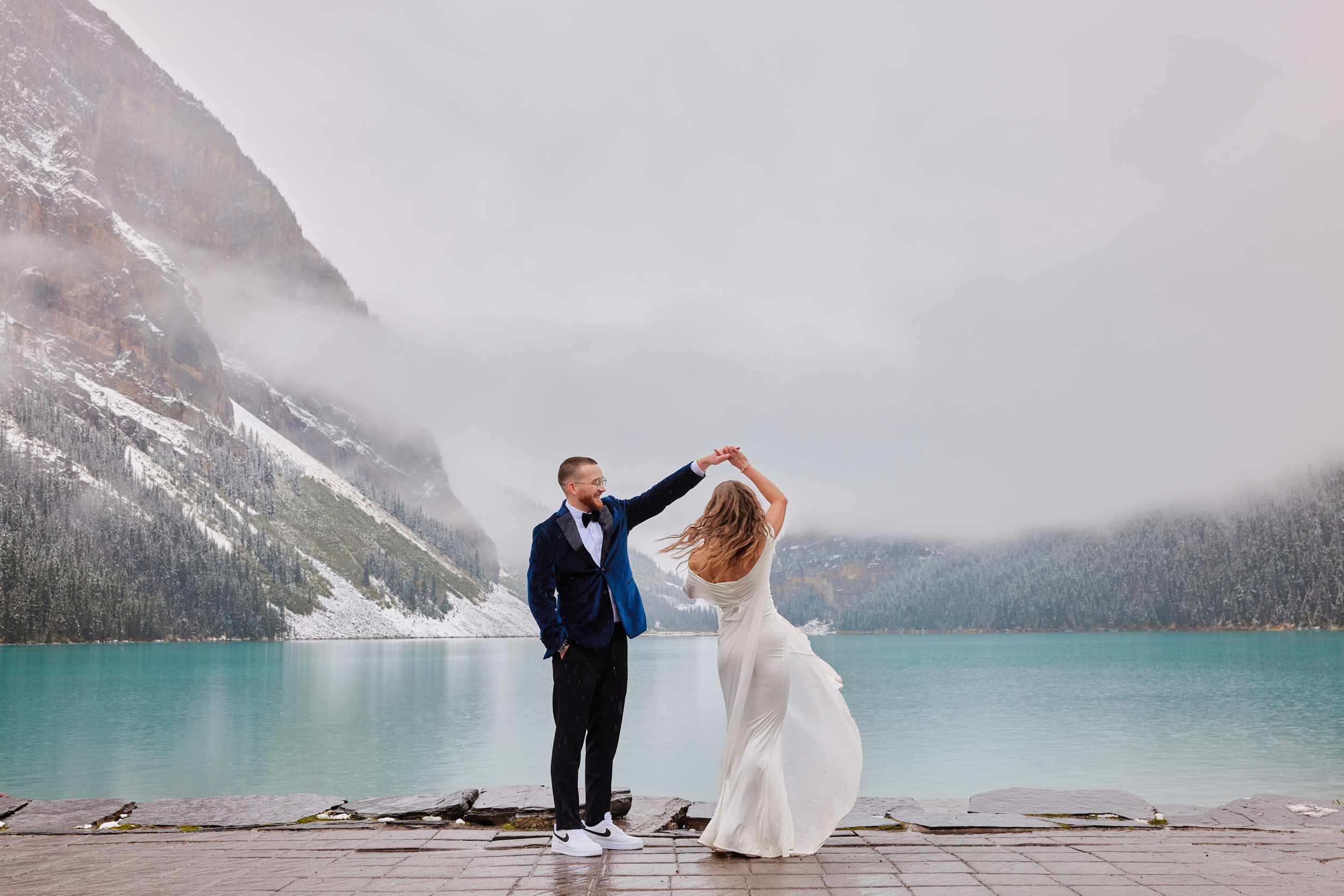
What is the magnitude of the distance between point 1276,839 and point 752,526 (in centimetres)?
474

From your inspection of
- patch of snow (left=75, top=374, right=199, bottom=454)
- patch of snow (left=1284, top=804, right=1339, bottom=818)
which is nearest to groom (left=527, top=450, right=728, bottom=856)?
patch of snow (left=1284, top=804, right=1339, bottom=818)

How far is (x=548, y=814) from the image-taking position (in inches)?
316

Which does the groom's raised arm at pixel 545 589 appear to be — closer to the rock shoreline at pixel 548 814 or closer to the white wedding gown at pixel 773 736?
the white wedding gown at pixel 773 736

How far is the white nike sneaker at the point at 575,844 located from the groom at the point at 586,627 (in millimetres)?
28

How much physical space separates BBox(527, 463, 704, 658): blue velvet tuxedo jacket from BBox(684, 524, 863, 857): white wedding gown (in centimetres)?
60

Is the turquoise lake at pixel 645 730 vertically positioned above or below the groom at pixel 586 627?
below

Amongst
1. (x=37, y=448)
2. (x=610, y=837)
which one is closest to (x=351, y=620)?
(x=37, y=448)

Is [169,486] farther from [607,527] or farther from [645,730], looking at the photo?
[607,527]

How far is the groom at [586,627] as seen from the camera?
6.54 m

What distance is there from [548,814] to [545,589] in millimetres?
2687

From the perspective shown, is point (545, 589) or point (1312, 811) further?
point (1312, 811)

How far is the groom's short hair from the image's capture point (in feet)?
22.5

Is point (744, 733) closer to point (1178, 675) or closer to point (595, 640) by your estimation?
point (595, 640)

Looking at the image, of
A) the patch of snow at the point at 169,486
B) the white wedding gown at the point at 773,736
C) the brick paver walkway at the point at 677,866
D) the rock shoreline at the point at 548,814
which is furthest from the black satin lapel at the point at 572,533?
the patch of snow at the point at 169,486
